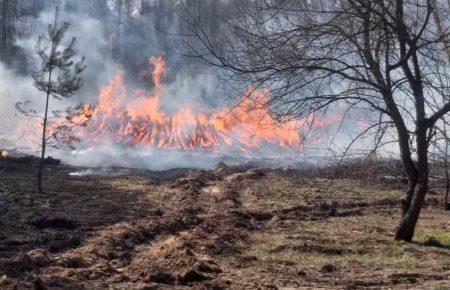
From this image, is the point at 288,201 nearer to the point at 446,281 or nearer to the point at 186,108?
the point at 446,281

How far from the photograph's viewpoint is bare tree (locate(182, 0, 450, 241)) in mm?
7367

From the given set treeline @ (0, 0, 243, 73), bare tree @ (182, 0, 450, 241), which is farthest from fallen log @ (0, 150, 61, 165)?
treeline @ (0, 0, 243, 73)

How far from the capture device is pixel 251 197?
16094mm

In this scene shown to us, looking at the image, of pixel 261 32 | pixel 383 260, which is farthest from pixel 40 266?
pixel 383 260

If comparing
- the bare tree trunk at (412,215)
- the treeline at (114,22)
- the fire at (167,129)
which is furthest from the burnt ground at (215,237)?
the treeline at (114,22)

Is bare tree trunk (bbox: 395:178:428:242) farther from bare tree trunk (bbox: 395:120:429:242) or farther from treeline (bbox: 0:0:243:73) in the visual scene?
treeline (bbox: 0:0:243:73)

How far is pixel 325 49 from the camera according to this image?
7969 millimetres

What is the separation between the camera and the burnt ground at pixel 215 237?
6352 millimetres

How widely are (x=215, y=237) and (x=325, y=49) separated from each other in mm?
4015

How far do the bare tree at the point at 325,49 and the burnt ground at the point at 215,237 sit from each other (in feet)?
6.50

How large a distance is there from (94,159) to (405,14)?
82.1 ft

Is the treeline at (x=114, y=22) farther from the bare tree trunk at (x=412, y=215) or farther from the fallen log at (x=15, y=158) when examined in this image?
the bare tree trunk at (x=412, y=215)

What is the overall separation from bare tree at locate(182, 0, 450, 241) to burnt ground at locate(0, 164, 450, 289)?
198cm

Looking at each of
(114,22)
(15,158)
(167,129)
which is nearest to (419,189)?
(15,158)
